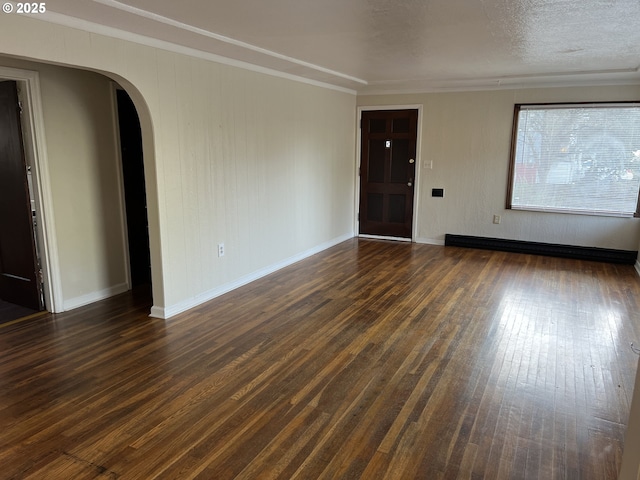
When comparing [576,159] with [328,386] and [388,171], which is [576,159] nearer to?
[388,171]

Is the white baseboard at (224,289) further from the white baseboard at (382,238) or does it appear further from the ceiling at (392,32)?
the ceiling at (392,32)

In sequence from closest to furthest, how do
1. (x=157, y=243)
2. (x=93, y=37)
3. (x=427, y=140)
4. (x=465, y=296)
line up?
(x=93, y=37) < (x=157, y=243) < (x=465, y=296) < (x=427, y=140)

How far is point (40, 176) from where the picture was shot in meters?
3.83

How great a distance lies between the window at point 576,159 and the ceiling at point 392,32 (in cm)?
66

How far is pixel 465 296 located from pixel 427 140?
311 centimetres

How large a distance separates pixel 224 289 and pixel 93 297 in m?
1.25

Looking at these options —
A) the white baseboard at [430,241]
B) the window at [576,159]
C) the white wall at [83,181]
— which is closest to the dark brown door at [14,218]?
the white wall at [83,181]

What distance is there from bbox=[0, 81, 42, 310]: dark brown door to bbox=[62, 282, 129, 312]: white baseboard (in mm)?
233

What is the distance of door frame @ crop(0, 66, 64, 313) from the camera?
3.68 metres

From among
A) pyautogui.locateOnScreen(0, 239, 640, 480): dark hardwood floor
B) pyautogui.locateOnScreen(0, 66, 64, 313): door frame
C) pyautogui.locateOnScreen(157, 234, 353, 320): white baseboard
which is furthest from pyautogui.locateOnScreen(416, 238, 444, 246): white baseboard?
pyautogui.locateOnScreen(0, 66, 64, 313): door frame

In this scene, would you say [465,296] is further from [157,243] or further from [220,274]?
[157,243]

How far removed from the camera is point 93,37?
3.12 m

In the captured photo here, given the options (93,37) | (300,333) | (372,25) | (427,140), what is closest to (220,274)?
(300,333)

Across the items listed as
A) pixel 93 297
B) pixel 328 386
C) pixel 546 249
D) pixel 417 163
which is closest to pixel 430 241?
pixel 417 163
